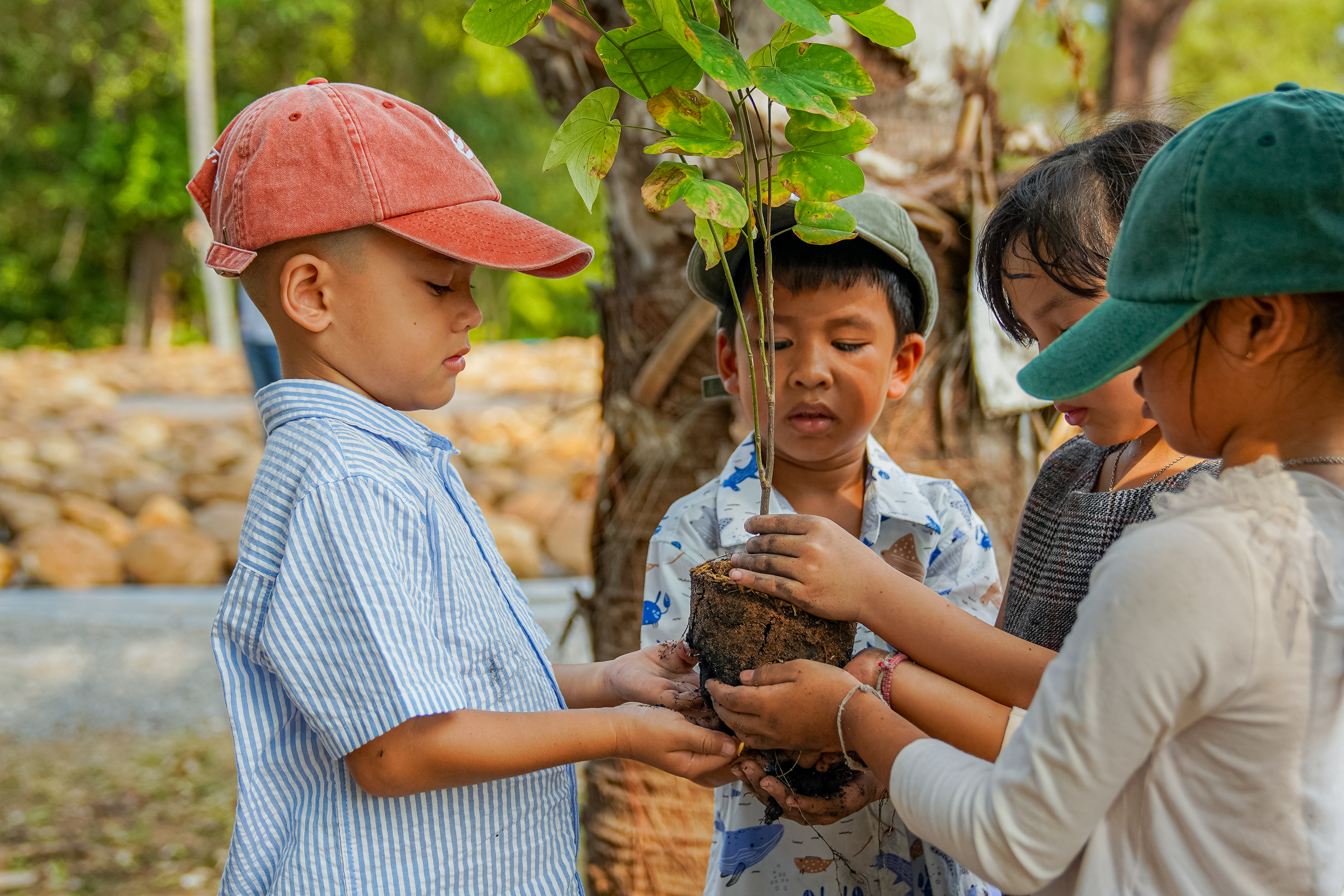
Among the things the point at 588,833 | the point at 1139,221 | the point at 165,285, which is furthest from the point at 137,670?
the point at 165,285

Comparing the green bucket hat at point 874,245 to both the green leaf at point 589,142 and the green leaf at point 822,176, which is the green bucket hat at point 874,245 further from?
the green leaf at point 589,142

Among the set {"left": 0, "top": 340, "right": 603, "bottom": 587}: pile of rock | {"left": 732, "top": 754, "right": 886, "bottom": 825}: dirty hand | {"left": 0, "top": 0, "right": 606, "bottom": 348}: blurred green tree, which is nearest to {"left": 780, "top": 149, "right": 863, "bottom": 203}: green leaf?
{"left": 732, "top": 754, "right": 886, "bottom": 825}: dirty hand

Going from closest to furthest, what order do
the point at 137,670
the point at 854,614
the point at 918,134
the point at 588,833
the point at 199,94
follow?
the point at 854,614 → the point at 918,134 → the point at 588,833 → the point at 137,670 → the point at 199,94

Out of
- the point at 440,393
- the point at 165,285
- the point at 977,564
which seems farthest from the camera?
the point at 165,285

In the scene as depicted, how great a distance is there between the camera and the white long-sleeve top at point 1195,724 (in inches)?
38.9

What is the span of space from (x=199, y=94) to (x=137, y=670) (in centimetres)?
1458

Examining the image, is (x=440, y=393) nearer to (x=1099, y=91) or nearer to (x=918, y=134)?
(x=918, y=134)

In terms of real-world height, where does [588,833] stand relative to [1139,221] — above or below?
below

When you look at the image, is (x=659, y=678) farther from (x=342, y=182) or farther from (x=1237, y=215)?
(x=1237, y=215)

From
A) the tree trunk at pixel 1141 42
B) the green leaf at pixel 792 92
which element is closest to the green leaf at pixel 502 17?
the green leaf at pixel 792 92

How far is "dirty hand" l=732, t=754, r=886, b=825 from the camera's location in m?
1.47

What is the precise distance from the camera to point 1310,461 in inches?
43.4

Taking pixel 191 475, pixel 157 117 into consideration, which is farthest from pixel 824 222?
pixel 157 117

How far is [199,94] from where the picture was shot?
672 inches
